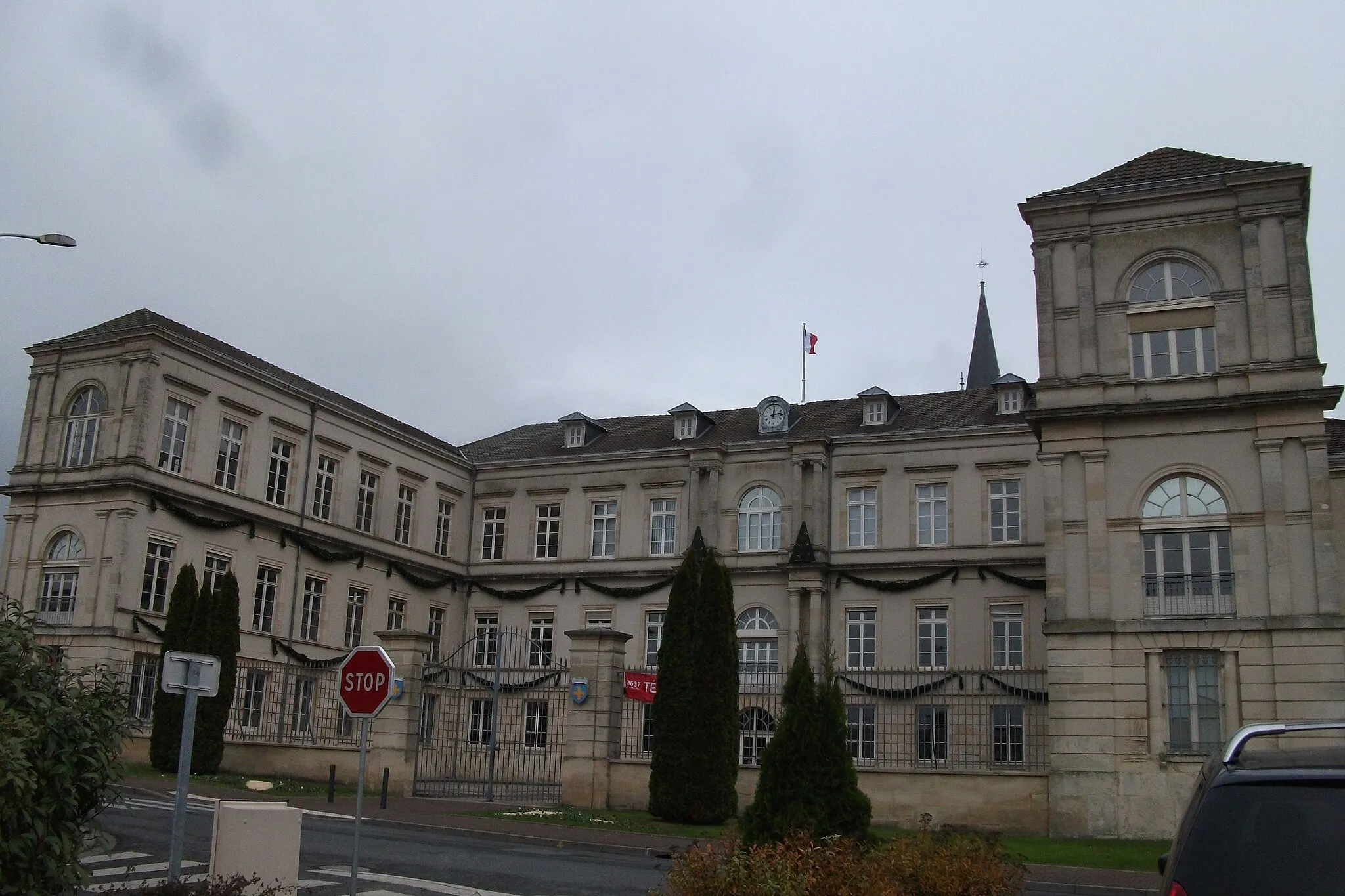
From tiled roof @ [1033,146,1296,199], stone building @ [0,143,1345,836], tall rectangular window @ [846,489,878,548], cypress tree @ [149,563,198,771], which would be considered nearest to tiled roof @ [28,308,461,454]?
stone building @ [0,143,1345,836]

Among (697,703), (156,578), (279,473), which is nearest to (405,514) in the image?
(279,473)

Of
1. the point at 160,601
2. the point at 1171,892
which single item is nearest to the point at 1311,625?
the point at 1171,892

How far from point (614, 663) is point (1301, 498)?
14.4 m

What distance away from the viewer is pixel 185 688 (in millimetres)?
10031

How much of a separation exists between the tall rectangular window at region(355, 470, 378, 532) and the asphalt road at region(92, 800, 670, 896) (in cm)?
2313

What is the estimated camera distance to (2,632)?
8047 mm

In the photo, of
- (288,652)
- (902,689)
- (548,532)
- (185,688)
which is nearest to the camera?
(185,688)

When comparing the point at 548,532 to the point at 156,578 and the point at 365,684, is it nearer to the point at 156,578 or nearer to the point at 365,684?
the point at 156,578

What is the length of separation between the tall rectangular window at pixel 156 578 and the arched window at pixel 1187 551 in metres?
25.9

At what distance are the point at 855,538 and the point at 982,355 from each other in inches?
1034

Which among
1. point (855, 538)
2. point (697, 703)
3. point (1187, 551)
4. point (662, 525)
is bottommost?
point (697, 703)

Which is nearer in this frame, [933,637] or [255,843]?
[255,843]

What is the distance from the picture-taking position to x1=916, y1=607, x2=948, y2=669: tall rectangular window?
4003 centimetres

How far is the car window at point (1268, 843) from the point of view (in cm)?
455
